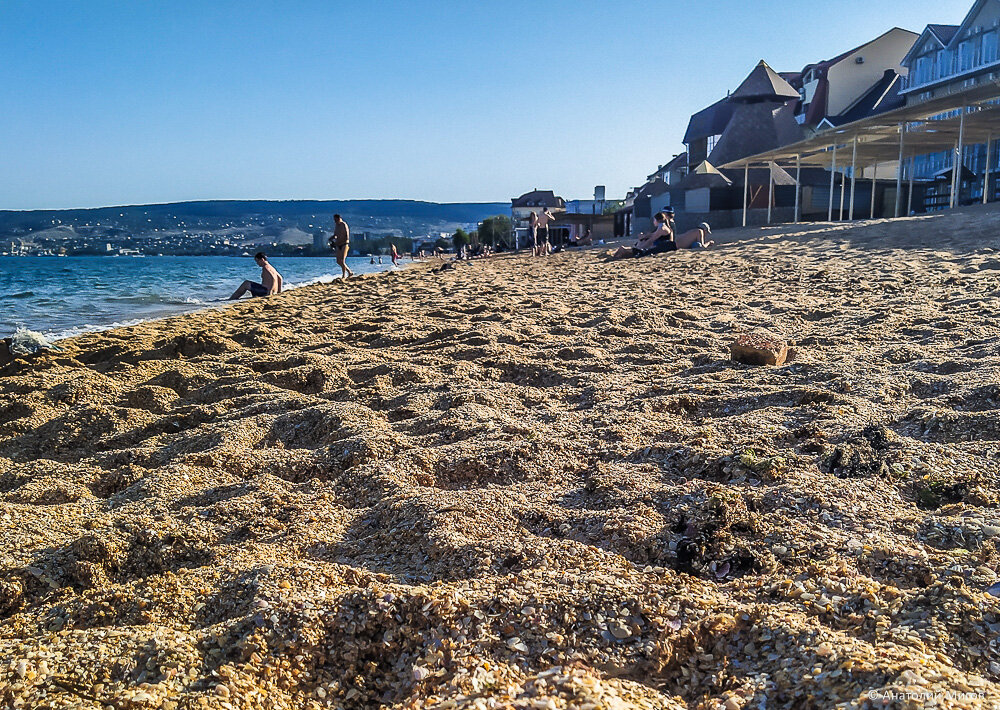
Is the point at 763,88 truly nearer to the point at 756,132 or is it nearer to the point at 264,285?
the point at 756,132

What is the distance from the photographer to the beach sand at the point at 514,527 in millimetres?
1488

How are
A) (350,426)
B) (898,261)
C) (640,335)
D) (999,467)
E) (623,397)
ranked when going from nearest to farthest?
1. (999,467)
2. (350,426)
3. (623,397)
4. (640,335)
5. (898,261)

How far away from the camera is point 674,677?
59.7 inches

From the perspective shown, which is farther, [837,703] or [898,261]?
[898,261]

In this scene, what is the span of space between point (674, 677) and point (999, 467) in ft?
5.37

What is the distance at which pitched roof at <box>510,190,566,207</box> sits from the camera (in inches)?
2736

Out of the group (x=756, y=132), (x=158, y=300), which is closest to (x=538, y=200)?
(x=756, y=132)

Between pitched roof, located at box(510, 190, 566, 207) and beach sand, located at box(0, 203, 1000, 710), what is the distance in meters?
66.7

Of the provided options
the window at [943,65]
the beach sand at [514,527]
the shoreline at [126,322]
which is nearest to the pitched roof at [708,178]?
the window at [943,65]

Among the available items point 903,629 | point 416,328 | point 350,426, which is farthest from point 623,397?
point 416,328

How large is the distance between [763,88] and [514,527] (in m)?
34.4

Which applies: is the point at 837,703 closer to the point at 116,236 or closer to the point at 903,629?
the point at 903,629

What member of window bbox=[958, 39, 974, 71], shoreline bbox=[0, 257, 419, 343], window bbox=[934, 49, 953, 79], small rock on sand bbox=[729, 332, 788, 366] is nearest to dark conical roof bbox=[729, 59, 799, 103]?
window bbox=[934, 49, 953, 79]

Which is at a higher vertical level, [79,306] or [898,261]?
[898,261]
